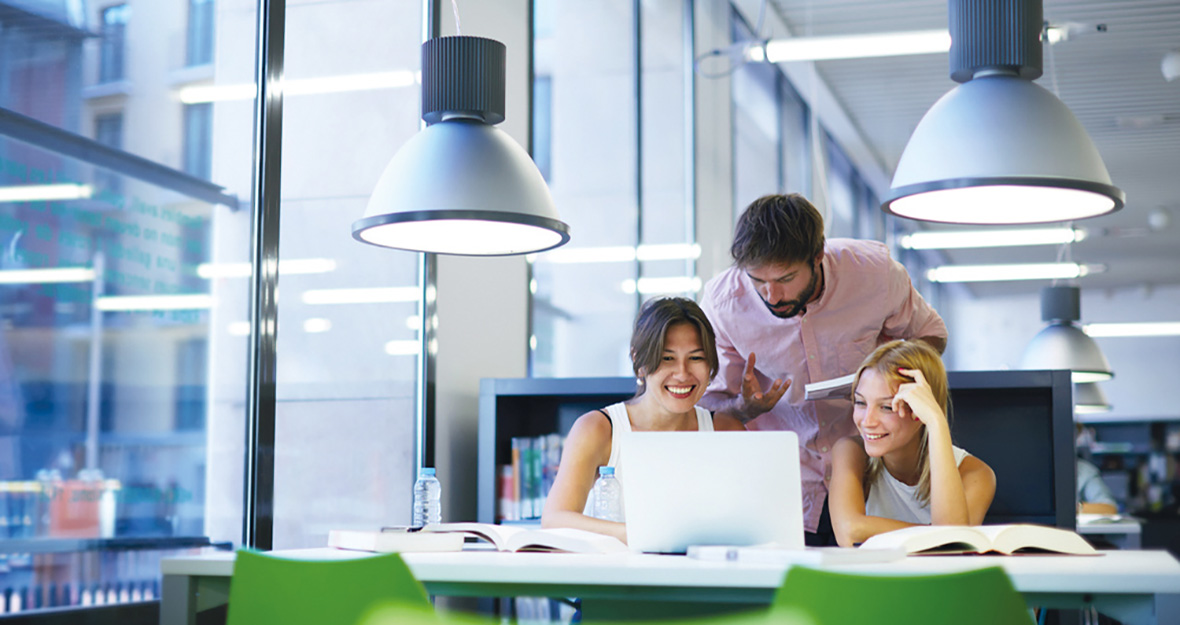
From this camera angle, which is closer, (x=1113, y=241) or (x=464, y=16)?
(x=464, y=16)

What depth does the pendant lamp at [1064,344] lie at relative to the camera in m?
5.45

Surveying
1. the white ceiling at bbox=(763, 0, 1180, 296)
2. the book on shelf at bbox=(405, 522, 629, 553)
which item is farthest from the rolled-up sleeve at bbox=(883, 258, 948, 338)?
the white ceiling at bbox=(763, 0, 1180, 296)

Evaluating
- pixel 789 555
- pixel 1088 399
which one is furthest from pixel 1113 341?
pixel 789 555

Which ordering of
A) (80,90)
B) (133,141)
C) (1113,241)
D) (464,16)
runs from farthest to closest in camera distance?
(1113,241)
(464,16)
(133,141)
(80,90)

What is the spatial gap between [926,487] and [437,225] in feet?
3.96

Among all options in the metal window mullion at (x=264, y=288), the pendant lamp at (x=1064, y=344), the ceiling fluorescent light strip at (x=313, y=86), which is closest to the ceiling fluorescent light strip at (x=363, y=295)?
the metal window mullion at (x=264, y=288)

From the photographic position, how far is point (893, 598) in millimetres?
1230

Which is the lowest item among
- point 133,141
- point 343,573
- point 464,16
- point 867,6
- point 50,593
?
point 50,593

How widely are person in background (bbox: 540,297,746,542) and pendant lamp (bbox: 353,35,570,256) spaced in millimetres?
402

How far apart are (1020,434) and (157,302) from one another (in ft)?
7.83

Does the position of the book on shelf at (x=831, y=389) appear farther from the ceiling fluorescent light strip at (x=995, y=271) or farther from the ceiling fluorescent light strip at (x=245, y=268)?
the ceiling fluorescent light strip at (x=995, y=271)

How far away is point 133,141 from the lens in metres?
2.76

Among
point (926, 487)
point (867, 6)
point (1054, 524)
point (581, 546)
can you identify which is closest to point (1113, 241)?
point (867, 6)

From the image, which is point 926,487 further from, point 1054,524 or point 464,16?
point 464,16
